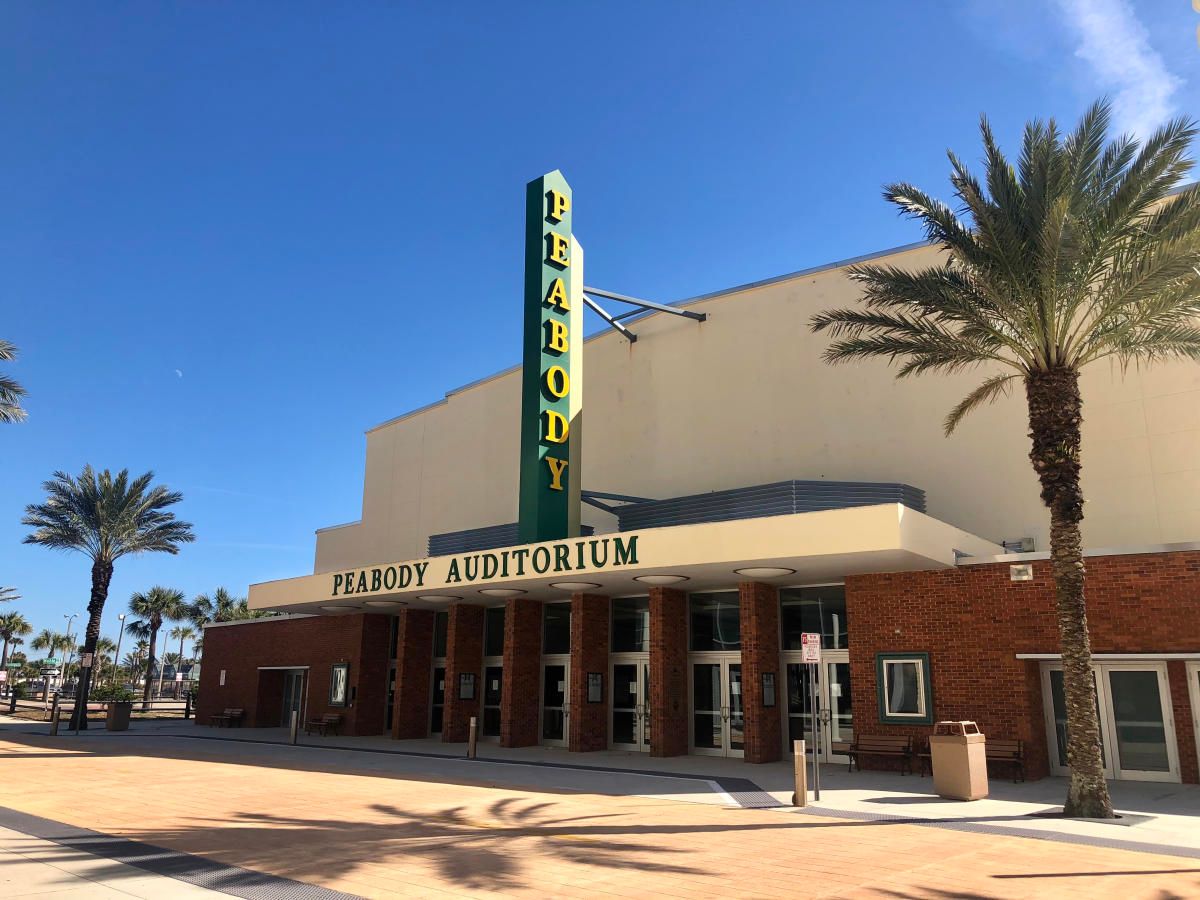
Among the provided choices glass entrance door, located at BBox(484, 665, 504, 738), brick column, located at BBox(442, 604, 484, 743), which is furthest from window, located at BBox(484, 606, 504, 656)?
glass entrance door, located at BBox(484, 665, 504, 738)

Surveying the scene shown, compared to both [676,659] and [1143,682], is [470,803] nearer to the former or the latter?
[676,659]

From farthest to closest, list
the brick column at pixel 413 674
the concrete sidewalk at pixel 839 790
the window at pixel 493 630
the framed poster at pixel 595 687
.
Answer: the brick column at pixel 413 674
the window at pixel 493 630
the framed poster at pixel 595 687
the concrete sidewalk at pixel 839 790

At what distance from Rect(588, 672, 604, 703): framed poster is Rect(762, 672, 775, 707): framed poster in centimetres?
509

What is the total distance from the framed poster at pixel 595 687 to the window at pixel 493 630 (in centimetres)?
484

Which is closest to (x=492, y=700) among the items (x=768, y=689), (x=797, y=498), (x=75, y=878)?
(x=768, y=689)

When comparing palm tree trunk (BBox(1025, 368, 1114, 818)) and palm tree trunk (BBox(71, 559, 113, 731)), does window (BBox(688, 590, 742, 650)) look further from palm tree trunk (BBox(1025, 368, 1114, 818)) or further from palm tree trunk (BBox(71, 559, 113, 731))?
palm tree trunk (BBox(71, 559, 113, 731))

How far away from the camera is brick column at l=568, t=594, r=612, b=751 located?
2288 centimetres

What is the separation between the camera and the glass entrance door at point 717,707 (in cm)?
2127

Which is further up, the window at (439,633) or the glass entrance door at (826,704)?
the window at (439,633)

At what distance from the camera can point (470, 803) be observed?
14023mm

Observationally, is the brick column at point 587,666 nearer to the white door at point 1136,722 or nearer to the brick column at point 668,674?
the brick column at point 668,674

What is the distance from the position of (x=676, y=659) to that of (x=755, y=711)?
286 cm

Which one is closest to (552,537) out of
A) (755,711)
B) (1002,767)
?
(755,711)

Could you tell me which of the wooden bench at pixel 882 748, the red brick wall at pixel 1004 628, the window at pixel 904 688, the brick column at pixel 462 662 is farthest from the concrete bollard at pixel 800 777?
the brick column at pixel 462 662
